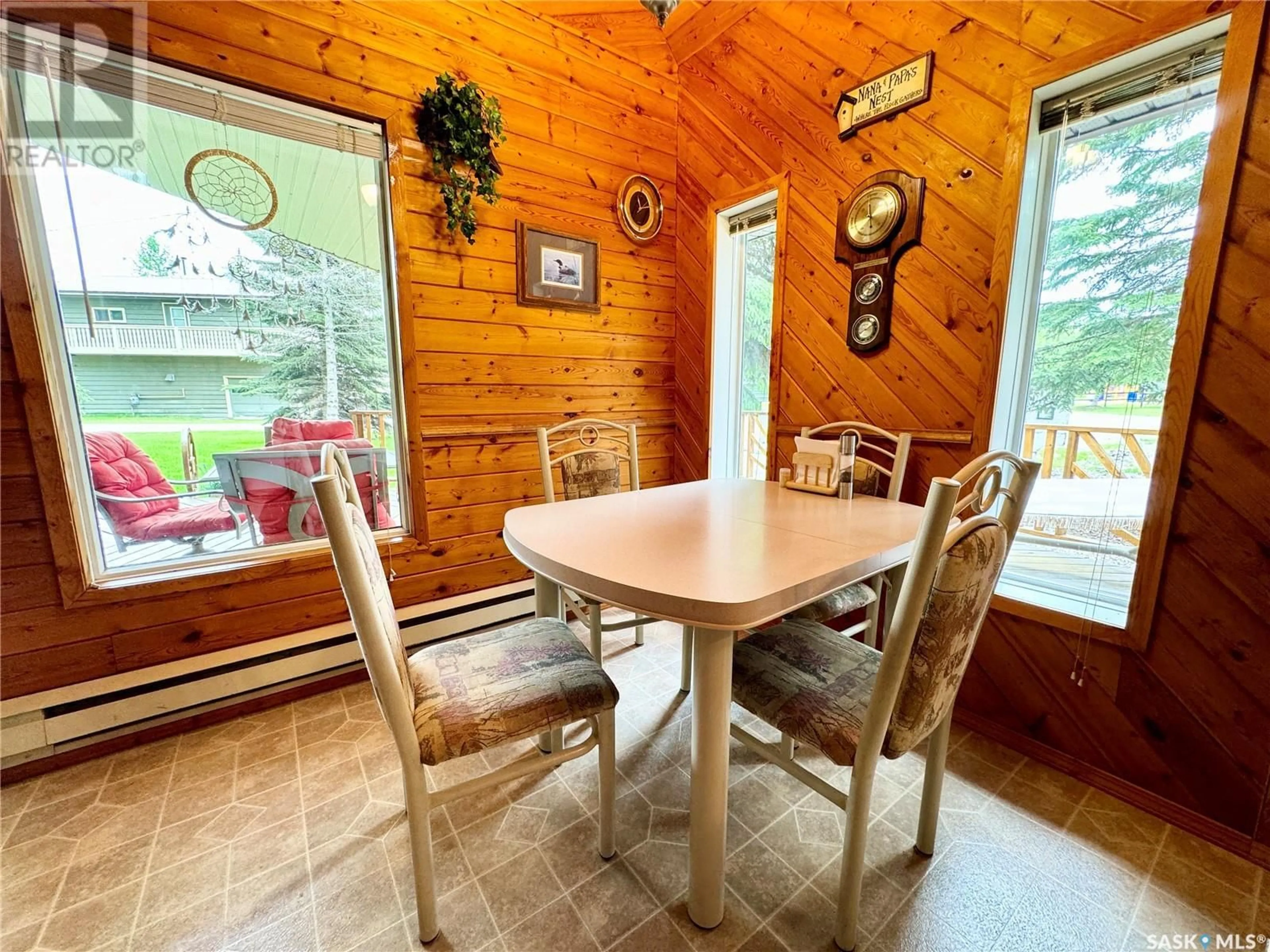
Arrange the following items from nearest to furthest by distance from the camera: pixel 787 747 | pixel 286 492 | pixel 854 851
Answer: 1. pixel 854 851
2. pixel 787 747
3. pixel 286 492

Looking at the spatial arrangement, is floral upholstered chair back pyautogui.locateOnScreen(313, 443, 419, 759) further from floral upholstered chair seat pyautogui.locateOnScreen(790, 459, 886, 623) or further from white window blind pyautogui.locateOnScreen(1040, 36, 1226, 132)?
white window blind pyautogui.locateOnScreen(1040, 36, 1226, 132)

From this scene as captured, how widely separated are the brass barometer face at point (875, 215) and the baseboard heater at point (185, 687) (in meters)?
2.45

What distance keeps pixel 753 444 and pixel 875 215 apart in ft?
4.77

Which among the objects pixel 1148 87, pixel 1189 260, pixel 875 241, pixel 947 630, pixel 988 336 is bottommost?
pixel 947 630

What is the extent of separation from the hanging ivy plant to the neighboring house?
92 centimetres

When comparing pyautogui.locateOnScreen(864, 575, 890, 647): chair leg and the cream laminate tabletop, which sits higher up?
the cream laminate tabletop

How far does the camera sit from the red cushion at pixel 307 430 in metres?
1.94

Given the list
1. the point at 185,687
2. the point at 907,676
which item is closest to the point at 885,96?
the point at 907,676

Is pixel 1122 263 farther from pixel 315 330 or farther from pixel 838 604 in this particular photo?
pixel 315 330

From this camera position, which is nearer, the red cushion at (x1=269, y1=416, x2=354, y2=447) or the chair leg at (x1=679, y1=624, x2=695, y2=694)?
the chair leg at (x1=679, y1=624, x2=695, y2=694)

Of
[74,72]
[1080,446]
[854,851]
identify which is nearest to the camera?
[854,851]

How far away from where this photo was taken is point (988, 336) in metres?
1.70

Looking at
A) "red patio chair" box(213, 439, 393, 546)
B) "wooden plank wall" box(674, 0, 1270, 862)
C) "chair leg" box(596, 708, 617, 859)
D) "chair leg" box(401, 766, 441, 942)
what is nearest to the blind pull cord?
"red patio chair" box(213, 439, 393, 546)
